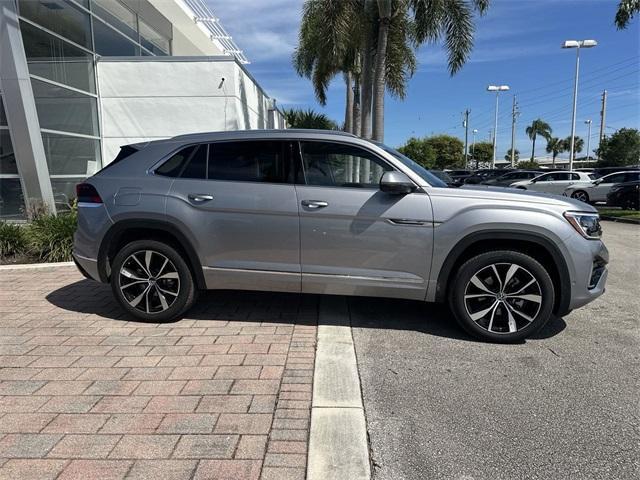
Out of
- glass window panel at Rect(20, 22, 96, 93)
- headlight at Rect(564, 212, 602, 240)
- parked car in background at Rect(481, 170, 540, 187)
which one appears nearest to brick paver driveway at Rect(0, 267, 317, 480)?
headlight at Rect(564, 212, 602, 240)

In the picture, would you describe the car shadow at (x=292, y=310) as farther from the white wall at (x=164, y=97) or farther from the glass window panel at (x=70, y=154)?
the white wall at (x=164, y=97)

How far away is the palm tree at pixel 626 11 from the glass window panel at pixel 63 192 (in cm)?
1619

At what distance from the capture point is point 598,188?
2177cm

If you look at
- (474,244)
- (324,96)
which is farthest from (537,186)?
(474,244)

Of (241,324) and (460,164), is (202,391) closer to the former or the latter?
(241,324)

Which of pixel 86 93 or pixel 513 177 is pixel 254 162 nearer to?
pixel 86 93

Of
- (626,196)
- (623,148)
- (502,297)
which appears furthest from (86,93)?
(623,148)

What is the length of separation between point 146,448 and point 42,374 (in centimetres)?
147

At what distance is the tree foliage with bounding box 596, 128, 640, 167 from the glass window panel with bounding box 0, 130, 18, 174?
58213mm

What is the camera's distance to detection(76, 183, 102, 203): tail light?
4.74m

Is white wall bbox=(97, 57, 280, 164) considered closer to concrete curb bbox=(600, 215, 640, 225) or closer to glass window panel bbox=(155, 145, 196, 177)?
glass window panel bbox=(155, 145, 196, 177)

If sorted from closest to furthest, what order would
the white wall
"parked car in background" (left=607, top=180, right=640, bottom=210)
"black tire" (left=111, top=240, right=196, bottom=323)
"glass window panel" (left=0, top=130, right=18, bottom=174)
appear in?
"black tire" (left=111, top=240, right=196, bottom=323), "glass window panel" (left=0, top=130, right=18, bottom=174), the white wall, "parked car in background" (left=607, top=180, right=640, bottom=210)

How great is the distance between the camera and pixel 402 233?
167 inches

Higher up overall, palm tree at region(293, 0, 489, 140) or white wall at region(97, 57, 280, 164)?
palm tree at region(293, 0, 489, 140)
